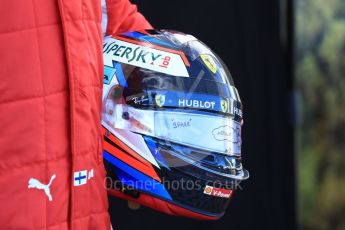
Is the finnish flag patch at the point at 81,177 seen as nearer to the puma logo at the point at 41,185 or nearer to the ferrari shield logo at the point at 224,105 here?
the puma logo at the point at 41,185

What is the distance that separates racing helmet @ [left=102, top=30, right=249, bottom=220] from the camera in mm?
1312

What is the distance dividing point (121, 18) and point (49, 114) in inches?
16.2

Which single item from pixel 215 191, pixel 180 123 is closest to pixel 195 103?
pixel 180 123

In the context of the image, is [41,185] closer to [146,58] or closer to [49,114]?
[49,114]

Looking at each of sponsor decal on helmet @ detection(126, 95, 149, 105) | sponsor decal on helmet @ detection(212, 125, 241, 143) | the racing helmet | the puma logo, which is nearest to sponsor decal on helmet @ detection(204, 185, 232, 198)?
the racing helmet

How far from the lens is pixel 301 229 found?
282 centimetres

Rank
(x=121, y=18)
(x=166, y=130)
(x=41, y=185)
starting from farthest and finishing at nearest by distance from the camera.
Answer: (x=121, y=18) < (x=166, y=130) < (x=41, y=185)

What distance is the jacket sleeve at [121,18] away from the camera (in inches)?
56.0

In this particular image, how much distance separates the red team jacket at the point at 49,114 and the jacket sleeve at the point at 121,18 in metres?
0.21

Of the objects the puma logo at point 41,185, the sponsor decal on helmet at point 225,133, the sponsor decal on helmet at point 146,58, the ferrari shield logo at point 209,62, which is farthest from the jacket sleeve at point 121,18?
the puma logo at point 41,185

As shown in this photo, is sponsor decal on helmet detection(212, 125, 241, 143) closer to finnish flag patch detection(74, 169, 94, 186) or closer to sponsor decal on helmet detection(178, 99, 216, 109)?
sponsor decal on helmet detection(178, 99, 216, 109)

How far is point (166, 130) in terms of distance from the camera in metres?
1.31

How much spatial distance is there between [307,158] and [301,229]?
0.33 meters

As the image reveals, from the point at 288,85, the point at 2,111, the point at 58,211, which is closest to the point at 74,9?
the point at 2,111
